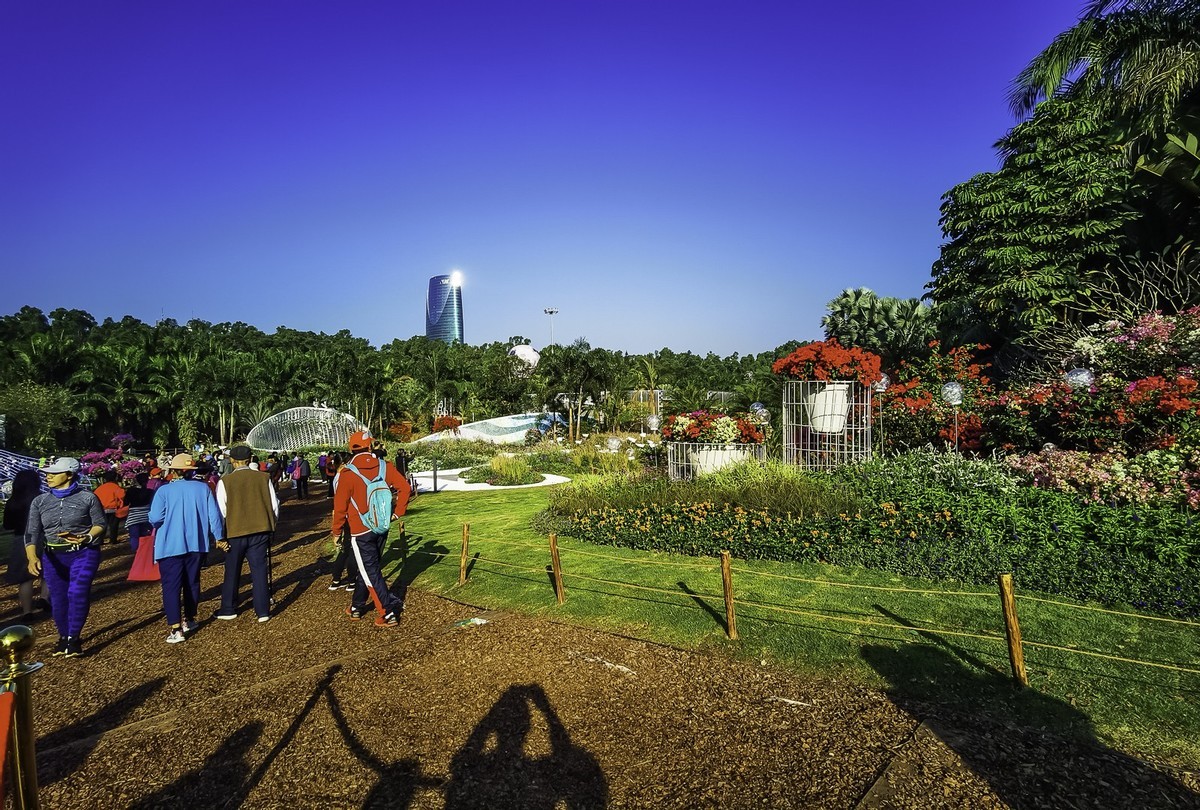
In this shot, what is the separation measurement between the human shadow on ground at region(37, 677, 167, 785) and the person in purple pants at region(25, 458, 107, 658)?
1.32m

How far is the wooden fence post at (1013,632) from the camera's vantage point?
4.40 metres

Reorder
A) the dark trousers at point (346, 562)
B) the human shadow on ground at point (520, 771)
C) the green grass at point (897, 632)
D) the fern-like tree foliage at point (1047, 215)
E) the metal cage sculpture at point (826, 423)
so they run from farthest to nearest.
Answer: the fern-like tree foliage at point (1047, 215) < the metal cage sculpture at point (826, 423) < the dark trousers at point (346, 562) < the green grass at point (897, 632) < the human shadow on ground at point (520, 771)

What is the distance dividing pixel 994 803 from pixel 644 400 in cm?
3418

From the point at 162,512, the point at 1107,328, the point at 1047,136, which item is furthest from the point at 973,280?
the point at 162,512

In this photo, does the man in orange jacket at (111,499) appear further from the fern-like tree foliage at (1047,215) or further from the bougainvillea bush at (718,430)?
the fern-like tree foliage at (1047,215)

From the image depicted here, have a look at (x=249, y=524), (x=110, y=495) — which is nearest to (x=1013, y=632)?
(x=249, y=524)

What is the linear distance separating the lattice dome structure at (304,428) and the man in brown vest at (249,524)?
79.5 ft

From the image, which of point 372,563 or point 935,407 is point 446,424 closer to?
point 935,407

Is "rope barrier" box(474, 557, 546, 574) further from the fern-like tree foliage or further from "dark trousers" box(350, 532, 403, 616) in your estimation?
the fern-like tree foliage

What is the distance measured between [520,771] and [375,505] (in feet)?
10.7

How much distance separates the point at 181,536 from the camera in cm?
603

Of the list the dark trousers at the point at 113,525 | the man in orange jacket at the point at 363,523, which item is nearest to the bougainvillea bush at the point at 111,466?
the dark trousers at the point at 113,525

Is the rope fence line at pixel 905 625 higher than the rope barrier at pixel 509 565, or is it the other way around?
the rope fence line at pixel 905 625

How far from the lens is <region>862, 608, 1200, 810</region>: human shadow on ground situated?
130 inches
